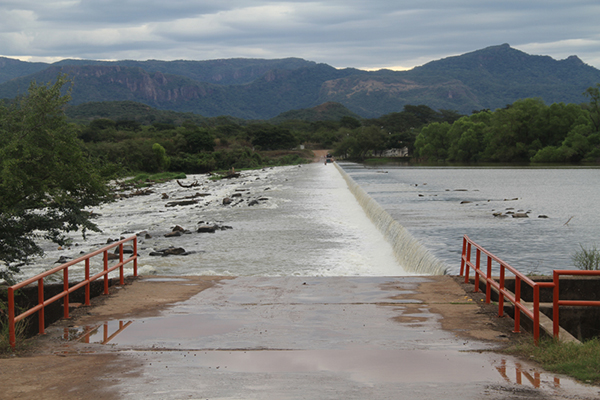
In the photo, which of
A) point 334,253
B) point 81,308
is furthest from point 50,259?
point 81,308

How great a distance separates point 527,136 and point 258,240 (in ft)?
303

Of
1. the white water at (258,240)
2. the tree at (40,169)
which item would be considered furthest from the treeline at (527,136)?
the tree at (40,169)

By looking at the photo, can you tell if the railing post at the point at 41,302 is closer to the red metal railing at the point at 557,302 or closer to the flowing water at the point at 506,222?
the red metal railing at the point at 557,302

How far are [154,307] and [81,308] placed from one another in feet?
3.84

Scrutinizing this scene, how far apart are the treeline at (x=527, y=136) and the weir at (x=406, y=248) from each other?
247 feet

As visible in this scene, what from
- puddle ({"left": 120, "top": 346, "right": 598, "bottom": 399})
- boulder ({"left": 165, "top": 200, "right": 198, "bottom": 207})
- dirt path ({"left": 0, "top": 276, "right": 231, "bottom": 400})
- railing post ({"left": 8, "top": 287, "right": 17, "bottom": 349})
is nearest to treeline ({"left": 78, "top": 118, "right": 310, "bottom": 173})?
boulder ({"left": 165, "top": 200, "right": 198, "bottom": 207})

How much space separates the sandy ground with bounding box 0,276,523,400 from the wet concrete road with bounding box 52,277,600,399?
0.26ft

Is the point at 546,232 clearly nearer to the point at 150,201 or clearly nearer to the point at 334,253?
the point at 334,253

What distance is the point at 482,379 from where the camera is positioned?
5.61 metres

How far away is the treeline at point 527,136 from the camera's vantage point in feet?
296

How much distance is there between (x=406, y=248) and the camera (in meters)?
17.8

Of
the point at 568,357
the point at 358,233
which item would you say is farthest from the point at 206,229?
the point at 568,357

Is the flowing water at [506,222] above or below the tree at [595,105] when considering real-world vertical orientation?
below

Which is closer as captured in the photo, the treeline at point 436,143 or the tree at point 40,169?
the tree at point 40,169
